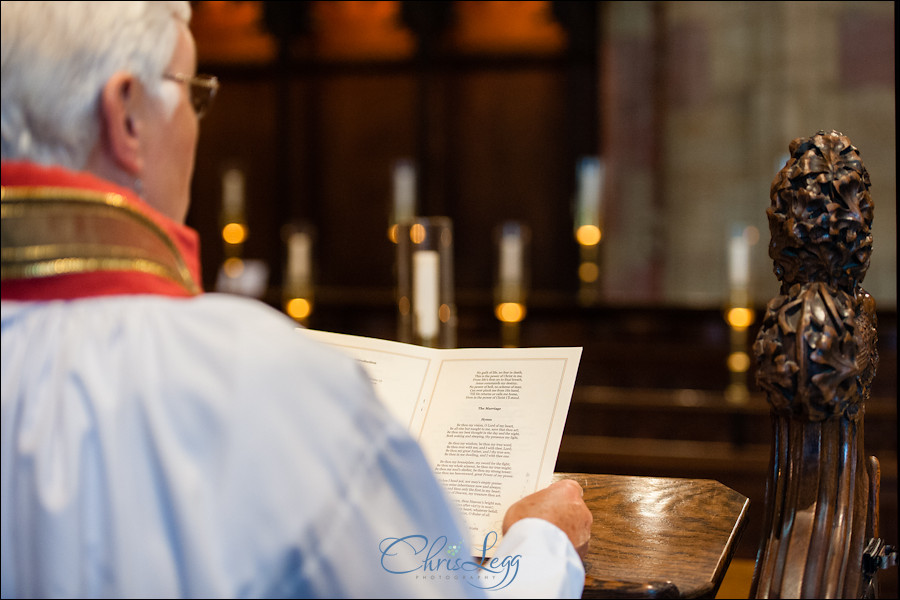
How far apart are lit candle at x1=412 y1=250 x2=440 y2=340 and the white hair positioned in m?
1.60

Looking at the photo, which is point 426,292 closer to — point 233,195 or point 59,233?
point 59,233

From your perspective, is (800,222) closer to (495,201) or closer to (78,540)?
(78,540)

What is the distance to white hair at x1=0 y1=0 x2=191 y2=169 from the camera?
37.5 inches

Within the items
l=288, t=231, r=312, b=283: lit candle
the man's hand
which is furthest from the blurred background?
the man's hand

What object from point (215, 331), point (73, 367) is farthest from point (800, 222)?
point (73, 367)

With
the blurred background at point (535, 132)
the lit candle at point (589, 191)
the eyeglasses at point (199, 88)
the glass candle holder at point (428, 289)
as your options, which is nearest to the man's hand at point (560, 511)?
the eyeglasses at point (199, 88)

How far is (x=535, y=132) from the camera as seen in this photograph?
763 centimetres

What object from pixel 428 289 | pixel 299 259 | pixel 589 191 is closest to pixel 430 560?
pixel 428 289

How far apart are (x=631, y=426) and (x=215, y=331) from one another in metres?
4.14

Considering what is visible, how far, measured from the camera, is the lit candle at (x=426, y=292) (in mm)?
2537

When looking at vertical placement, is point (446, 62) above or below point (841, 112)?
above

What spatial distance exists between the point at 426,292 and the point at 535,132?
17.4 ft

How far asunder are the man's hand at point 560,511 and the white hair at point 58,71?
2.01 feet

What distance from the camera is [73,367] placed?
34.6 inches
